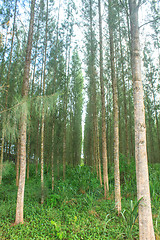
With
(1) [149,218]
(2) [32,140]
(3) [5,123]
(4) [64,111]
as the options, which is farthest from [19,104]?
(2) [32,140]

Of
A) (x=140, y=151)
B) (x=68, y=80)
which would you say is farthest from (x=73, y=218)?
(x=68, y=80)

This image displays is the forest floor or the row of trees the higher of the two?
the row of trees

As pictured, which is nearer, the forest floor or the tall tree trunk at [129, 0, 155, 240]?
the tall tree trunk at [129, 0, 155, 240]

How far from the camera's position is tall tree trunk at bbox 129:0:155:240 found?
2590mm

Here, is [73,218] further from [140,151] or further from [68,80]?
[68,80]

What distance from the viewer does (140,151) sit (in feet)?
9.16

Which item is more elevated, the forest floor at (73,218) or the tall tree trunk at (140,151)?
the tall tree trunk at (140,151)

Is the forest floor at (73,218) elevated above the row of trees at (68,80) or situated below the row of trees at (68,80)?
below

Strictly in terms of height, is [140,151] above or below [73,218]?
above

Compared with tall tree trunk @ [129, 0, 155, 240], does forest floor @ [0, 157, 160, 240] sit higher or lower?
lower

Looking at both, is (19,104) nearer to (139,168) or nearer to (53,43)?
(139,168)

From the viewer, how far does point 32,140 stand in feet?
39.1

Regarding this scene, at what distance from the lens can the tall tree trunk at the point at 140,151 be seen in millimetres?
2590

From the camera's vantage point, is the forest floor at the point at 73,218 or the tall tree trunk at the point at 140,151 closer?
the tall tree trunk at the point at 140,151
